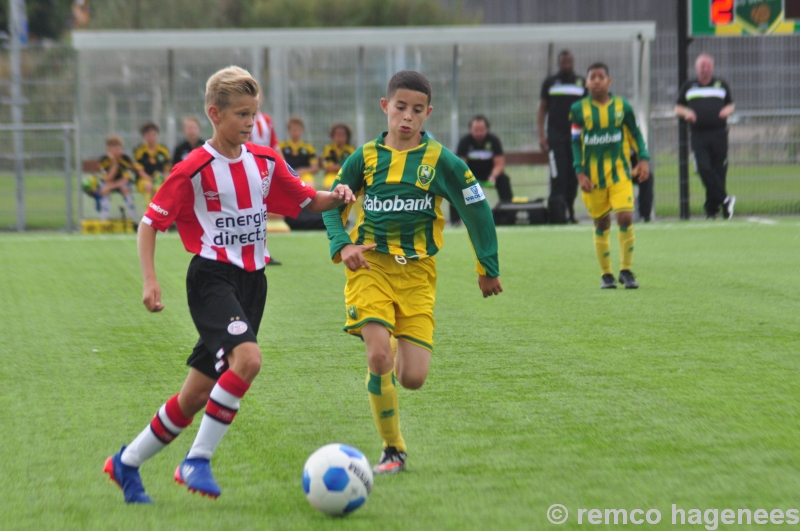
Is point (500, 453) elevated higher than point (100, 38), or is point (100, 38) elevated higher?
point (100, 38)

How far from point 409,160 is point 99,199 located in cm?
1292

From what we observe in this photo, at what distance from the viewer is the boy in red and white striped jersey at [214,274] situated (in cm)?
391

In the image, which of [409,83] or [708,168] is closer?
[409,83]

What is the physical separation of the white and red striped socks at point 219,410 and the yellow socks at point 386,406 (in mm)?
609

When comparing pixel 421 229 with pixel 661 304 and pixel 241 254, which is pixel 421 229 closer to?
pixel 241 254

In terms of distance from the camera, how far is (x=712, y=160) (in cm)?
1647

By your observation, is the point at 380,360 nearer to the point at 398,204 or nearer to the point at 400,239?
the point at 400,239

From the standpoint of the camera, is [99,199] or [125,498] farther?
[99,199]

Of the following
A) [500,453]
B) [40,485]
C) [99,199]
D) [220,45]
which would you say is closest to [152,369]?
[40,485]

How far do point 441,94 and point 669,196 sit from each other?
4.10 metres

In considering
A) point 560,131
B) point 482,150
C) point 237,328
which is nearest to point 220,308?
point 237,328

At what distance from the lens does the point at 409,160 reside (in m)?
4.59

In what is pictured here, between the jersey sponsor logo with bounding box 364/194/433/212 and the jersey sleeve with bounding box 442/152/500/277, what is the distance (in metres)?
0.09

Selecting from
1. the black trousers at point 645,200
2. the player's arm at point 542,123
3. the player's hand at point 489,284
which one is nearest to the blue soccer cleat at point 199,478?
the player's hand at point 489,284
